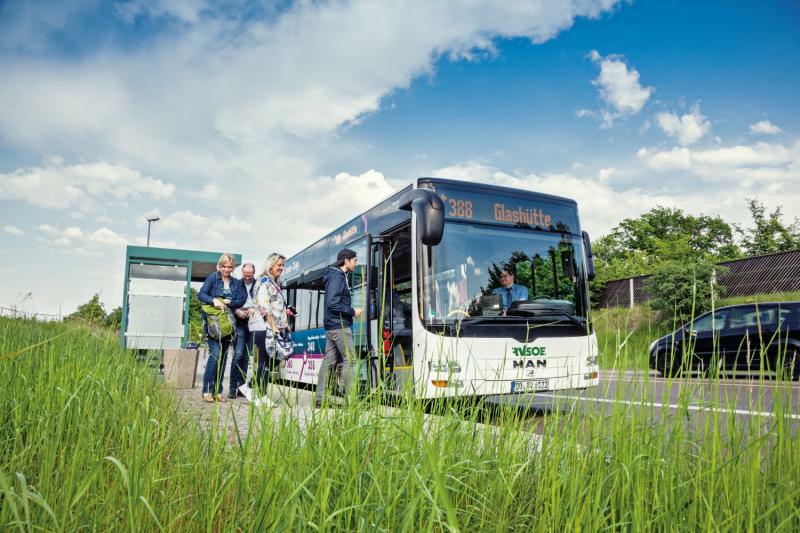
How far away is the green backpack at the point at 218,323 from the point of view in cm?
756

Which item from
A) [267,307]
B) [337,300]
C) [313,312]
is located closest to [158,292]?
[313,312]

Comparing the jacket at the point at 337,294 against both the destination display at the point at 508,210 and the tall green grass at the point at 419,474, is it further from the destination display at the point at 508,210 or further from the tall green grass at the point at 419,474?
the tall green grass at the point at 419,474

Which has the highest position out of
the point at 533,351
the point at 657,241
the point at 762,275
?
the point at 657,241

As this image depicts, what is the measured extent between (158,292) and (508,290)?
814 cm

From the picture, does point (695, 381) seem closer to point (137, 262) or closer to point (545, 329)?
point (545, 329)

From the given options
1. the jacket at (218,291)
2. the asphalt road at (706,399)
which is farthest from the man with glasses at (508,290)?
the asphalt road at (706,399)

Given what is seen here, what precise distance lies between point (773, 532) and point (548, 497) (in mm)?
748

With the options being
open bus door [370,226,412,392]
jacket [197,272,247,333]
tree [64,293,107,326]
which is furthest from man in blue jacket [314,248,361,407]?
tree [64,293,107,326]

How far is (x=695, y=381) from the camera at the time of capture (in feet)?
9.07

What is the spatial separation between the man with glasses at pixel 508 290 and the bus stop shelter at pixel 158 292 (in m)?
6.60

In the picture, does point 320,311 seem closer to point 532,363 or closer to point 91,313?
point 532,363

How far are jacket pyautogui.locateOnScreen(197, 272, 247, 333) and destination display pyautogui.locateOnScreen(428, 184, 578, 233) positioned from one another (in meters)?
2.81

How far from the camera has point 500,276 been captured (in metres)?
7.45

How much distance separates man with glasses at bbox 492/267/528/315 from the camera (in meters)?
7.35
